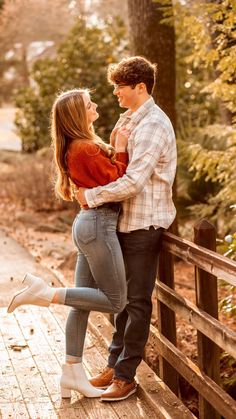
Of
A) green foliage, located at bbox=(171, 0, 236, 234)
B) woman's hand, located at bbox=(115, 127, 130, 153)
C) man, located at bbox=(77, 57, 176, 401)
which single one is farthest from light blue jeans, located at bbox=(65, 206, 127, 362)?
green foliage, located at bbox=(171, 0, 236, 234)

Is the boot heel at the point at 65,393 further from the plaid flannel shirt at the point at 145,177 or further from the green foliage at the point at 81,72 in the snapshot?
the green foliage at the point at 81,72

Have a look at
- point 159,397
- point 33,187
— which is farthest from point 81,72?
point 159,397

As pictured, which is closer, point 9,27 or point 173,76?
point 173,76

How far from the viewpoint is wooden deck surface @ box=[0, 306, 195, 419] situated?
194 inches

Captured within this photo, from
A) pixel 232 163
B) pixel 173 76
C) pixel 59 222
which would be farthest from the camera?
pixel 59 222

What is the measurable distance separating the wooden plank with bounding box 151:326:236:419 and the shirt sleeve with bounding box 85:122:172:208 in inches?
42.7

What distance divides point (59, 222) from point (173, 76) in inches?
199

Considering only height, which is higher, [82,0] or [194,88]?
[82,0]

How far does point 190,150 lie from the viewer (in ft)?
31.4

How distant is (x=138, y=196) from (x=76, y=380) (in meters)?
1.18

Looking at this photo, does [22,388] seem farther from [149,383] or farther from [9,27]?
[9,27]

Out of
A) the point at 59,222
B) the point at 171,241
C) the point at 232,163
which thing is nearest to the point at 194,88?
the point at 59,222

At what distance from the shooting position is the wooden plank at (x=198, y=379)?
435 cm

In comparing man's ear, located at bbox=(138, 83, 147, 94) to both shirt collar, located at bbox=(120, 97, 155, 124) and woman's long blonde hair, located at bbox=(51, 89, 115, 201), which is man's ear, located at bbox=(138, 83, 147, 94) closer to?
shirt collar, located at bbox=(120, 97, 155, 124)
